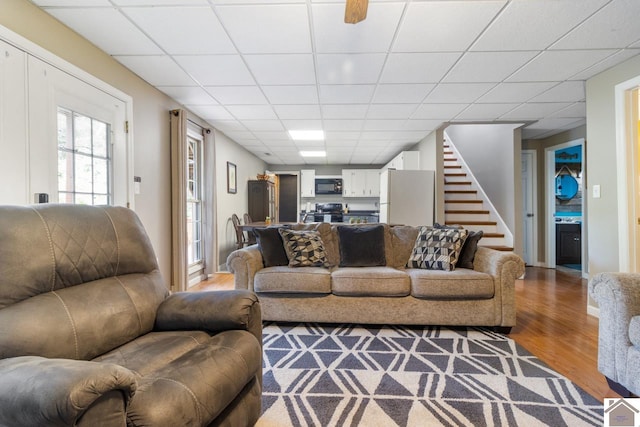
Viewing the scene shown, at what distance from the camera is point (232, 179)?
18.8 feet

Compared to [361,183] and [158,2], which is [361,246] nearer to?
[158,2]

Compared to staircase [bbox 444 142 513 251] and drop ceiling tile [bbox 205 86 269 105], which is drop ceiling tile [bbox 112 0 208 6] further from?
staircase [bbox 444 142 513 251]

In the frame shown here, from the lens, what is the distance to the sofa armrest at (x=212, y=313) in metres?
1.42

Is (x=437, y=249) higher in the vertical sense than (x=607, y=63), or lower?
lower

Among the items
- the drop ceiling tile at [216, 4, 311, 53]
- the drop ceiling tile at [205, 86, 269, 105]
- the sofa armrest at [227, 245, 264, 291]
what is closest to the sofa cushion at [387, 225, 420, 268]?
the sofa armrest at [227, 245, 264, 291]

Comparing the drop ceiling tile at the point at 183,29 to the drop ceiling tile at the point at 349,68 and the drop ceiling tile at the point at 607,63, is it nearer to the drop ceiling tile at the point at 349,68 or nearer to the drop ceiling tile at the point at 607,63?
the drop ceiling tile at the point at 349,68

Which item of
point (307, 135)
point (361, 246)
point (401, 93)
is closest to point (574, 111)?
point (401, 93)

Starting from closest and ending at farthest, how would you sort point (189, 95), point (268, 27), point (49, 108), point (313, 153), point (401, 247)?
1. point (49, 108)
2. point (268, 27)
3. point (401, 247)
4. point (189, 95)
5. point (313, 153)

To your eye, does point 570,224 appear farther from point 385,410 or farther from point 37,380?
point 37,380

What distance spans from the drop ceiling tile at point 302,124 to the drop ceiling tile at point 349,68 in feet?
4.58

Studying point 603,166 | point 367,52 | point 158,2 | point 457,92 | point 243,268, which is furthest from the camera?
point 457,92

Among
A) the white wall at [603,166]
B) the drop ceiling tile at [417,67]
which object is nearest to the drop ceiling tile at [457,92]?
the drop ceiling tile at [417,67]

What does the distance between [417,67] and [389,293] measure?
2010 mm

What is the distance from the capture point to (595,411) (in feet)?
5.12
